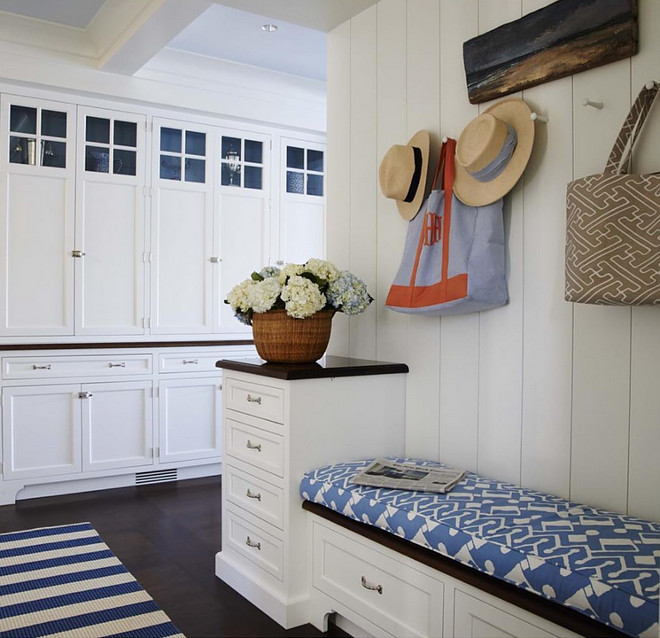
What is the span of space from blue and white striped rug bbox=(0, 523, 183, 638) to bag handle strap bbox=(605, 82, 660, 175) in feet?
6.17

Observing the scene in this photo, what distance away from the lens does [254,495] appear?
2.53 m

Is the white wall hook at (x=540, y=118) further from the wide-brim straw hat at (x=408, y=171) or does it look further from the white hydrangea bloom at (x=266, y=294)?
the white hydrangea bloom at (x=266, y=294)

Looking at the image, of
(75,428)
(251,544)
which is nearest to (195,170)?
(75,428)

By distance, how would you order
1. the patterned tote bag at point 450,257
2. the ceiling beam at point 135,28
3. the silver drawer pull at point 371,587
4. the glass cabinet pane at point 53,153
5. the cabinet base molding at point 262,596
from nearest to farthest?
the silver drawer pull at point 371,587 → the patterned tote bag at point 450,257 → the cabinet base molding at point 262,596 → the ceiling beam at point 135,28 → the glass cabinet pane at point 53,153

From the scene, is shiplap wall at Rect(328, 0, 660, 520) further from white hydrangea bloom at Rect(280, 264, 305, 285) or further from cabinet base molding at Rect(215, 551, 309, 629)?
cabinet base molding at Rect(215, 551, 309, 629)

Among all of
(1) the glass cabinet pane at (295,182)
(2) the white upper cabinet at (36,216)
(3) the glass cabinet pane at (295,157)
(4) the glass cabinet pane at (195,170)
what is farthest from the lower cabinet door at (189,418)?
(3) the glass cabinet pane at (295,157)

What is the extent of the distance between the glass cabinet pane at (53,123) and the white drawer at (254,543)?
2.52 metres

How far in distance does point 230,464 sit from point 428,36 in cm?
176

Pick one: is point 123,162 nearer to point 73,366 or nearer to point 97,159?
point 97,159

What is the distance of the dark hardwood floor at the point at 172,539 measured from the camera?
2.35m

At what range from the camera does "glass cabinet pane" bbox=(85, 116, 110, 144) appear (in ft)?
13.5

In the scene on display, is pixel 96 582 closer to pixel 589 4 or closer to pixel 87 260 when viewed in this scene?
pixel 87 260

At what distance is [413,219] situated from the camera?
254 centimetres

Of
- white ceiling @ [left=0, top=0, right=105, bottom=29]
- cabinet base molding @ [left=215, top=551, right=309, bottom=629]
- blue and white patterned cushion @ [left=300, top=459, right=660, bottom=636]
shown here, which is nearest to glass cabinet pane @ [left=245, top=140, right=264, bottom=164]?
white ceiling @ [left=0, top=0, right=105, bottom=29]
